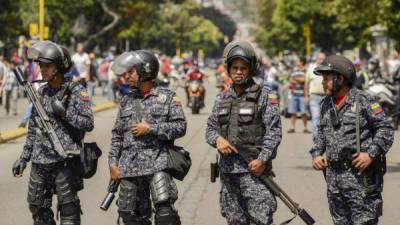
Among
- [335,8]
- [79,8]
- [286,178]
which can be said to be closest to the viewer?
[286,178]

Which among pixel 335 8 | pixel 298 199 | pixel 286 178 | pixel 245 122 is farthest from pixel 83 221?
pixel 335 8

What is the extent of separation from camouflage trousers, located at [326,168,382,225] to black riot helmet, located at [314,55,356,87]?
0.62 meters

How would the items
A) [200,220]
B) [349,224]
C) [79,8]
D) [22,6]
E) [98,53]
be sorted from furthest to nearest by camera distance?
1. [98,53]
2. [79,8]
3. [22,6]
4. [200,220]
5. [349,224]

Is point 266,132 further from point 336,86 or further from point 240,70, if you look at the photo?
point 336,86

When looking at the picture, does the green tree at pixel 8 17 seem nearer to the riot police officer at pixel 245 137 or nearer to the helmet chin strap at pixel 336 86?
the riot police officer at pixel 245 137

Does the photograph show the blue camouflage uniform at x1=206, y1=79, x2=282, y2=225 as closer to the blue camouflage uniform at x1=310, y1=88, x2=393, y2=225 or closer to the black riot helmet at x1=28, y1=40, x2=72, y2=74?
the blue camouflage uniform at x1=310, y1=88, x2=393, y2=225

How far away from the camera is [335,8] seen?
36.8 m

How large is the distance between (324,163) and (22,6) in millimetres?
57571

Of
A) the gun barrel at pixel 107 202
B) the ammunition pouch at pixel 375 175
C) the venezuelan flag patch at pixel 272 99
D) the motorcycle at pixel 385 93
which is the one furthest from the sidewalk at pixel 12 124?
the ammunition pouch at pixel 375 175

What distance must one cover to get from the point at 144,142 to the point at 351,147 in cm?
143

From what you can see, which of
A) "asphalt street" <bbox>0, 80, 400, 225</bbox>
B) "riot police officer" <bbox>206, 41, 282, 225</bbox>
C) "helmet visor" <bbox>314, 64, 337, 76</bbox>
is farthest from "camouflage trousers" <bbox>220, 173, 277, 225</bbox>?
"asphalt street" <bbox>0, 80, 400, 225</bbox>

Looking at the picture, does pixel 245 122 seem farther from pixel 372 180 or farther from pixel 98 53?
pixel 98 53

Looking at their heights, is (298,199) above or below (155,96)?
below

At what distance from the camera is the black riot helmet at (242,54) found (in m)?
7.09
